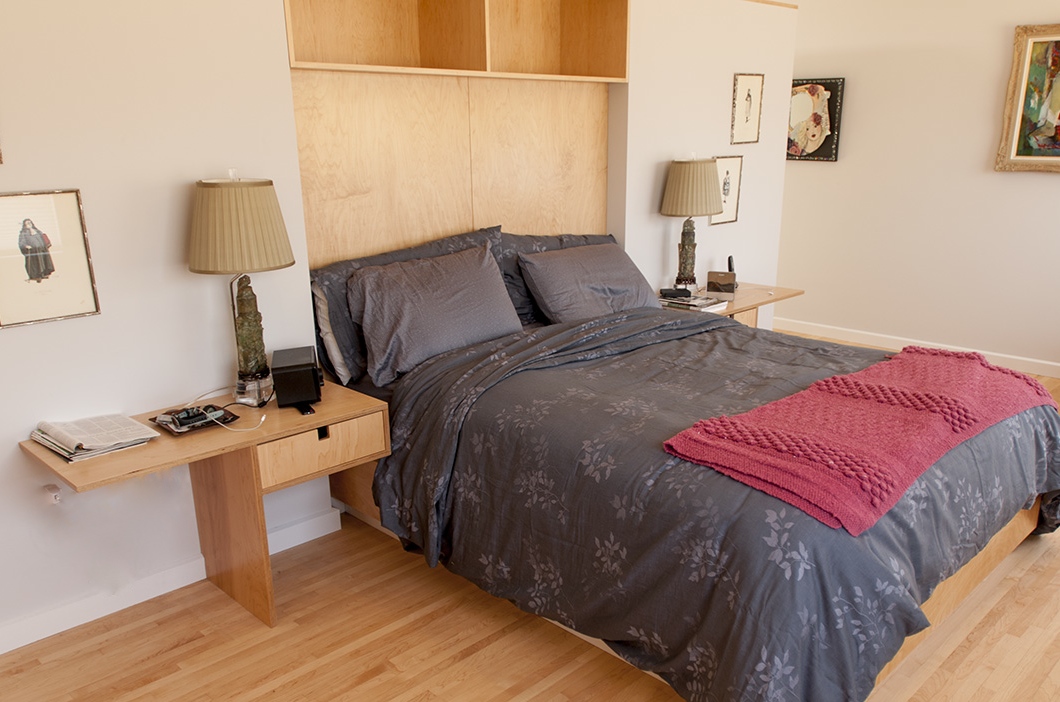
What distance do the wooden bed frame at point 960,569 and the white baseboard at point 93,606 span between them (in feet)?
1.83

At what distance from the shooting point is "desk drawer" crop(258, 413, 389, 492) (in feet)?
7.80

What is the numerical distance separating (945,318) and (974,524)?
3.37m

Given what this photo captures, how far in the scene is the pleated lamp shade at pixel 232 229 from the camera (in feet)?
7.64

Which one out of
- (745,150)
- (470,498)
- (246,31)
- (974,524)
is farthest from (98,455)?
(745,150)

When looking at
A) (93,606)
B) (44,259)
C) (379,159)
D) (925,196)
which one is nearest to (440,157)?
(379,159)

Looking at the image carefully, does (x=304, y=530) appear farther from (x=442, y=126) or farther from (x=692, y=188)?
(x=692, y=188)

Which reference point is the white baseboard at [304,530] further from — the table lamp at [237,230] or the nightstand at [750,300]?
the nightstand at [750,300]

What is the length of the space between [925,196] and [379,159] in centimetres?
361

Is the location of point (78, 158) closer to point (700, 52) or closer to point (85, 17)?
point (85, 17)

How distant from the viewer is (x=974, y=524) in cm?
220

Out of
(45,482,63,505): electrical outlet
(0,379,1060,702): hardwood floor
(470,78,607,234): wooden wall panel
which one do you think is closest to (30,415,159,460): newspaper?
(45,482,63,505): electrical outlet

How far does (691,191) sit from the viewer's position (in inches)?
157

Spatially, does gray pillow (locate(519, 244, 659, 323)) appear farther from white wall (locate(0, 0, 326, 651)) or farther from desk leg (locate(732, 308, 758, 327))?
white wall (locate(0, 0, 326, 651))

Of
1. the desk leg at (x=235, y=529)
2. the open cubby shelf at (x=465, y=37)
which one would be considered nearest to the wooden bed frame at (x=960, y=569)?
the desk leg at (x=235, y=529)
